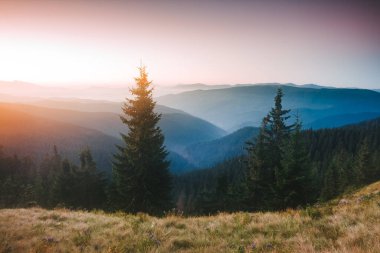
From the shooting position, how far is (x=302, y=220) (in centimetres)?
825

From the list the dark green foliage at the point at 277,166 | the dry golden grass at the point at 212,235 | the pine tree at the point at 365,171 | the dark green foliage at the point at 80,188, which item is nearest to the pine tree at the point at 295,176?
the dark green foliage at the point at 277,166

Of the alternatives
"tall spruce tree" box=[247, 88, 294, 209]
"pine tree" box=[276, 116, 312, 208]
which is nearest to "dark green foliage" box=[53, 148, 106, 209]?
"tall spruce tree" box=[247, 88, 294, 209]

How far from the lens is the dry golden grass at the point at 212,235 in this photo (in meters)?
6.12

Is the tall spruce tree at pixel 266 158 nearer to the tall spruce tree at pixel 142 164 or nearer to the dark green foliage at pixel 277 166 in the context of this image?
the dark green foliage at pixel 277 166

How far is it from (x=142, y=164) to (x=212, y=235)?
→ 20.5m

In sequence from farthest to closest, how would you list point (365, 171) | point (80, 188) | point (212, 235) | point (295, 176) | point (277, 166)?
point (365, 171), point (80, 188), point (277, 166), point (295, 176), point (212, 235)

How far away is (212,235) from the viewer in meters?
7.78

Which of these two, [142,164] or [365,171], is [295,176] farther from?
[365,171]

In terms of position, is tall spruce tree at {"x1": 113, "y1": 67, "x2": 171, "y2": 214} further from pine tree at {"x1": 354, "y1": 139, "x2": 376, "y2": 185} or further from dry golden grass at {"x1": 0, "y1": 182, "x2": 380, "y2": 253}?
pine tree at {"x1": 354, "y1": 139, "x2": 376, "y2": 185}

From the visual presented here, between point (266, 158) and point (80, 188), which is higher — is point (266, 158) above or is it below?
above

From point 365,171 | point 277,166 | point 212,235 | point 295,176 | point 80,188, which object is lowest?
point 80,188

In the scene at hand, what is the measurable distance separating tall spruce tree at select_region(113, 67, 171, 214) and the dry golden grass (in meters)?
17.7

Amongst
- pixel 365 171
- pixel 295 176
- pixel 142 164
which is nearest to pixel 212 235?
pixel 142 164

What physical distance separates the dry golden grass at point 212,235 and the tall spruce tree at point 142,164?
58.2 ft
